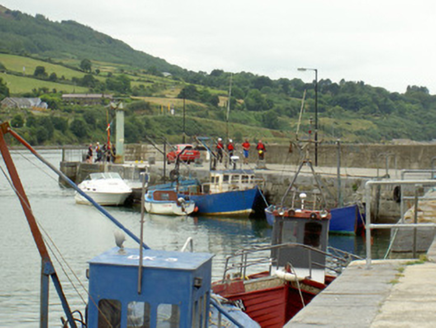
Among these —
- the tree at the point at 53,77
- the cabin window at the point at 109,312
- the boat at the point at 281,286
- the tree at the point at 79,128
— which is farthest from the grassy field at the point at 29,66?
the cabin window at the point at 109,312

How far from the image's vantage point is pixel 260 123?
126688 mm

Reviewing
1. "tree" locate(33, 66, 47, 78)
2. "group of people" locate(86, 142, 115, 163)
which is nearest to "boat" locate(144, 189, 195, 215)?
"group of people" locate(86, 142, 115, 163)

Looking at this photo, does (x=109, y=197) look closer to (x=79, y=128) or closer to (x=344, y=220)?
(x=344, y=220)

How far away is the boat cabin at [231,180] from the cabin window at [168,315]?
27.9 m

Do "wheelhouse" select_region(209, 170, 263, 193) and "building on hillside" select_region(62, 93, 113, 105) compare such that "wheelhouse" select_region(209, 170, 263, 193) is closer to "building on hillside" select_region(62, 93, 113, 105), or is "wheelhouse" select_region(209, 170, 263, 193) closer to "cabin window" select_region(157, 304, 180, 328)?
"cabin window" select_region(157, 304, 180, 328)

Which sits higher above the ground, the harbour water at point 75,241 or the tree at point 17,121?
the tree at point 17,121

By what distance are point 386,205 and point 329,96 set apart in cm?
11196

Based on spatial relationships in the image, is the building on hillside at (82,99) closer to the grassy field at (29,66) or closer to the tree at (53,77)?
the tree at (53,77)

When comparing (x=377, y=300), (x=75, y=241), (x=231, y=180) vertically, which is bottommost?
(x=75, y=241)

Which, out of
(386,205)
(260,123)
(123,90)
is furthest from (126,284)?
(123,90)

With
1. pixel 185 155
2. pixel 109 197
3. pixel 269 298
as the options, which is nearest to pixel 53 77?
pixel 185 155

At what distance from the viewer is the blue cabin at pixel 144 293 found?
8141 mm

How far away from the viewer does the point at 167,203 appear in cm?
3616

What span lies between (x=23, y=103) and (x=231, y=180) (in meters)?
122
